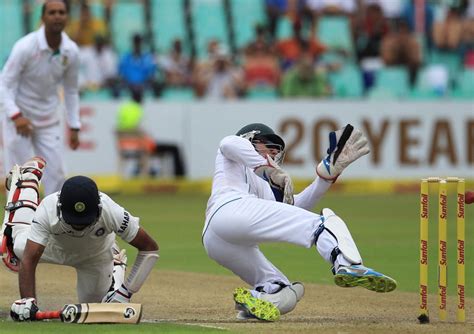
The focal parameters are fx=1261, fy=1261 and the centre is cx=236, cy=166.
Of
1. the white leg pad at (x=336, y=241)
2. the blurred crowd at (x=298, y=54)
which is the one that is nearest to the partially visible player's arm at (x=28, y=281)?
the white leg pad at (x=336, y=241)

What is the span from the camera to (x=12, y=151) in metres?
11.1

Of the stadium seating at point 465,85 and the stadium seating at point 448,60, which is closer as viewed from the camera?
the stadium seating at point 465,85

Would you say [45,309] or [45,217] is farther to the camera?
[45,309]

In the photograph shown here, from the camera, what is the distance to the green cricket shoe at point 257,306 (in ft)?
24.2

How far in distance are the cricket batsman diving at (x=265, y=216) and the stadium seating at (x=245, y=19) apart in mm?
14206

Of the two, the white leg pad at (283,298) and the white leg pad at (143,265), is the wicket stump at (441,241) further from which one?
the white leg pad at (143,265)

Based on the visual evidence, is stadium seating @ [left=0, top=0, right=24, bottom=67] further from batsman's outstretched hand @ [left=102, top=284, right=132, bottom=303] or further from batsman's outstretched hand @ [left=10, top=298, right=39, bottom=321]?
batsman's outstretched hand @ [left=10, top=298, right=39, bottom=321]

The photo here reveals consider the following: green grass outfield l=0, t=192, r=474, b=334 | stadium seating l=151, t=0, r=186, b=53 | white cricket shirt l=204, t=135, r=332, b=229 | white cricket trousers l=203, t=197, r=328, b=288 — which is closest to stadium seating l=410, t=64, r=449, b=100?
green grass outfield l=0, t=192, r=474, b=334

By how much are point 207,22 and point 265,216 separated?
14804 mm

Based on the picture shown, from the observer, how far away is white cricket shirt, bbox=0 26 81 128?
35.9ft

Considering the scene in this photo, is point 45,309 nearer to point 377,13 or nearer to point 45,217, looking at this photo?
point 45,217

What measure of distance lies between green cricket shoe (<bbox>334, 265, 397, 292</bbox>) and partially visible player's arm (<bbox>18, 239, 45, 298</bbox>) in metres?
1.74

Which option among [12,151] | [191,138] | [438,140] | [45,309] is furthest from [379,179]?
[45,309]

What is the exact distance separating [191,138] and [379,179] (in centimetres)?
314
